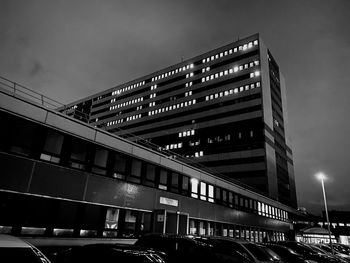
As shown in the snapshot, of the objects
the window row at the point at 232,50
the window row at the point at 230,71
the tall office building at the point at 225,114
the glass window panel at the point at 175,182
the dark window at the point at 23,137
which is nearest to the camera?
the dark window at the point at 23,137

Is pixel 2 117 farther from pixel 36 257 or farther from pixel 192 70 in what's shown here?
pixel 192 70

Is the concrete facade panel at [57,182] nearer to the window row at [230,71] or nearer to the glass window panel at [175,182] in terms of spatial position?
the glass window panel at [175,182]

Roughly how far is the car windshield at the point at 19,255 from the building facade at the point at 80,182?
9.41 metres

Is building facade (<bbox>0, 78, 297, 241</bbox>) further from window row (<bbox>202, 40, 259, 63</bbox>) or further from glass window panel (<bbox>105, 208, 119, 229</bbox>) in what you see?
window row (<bbox>202, 40, 259, 63</bbox>)

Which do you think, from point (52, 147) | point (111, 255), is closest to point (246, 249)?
point (111, 255)

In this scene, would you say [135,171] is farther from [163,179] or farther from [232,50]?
[232,50]

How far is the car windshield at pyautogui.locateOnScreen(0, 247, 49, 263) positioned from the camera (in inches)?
101

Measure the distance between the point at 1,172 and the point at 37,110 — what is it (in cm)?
321

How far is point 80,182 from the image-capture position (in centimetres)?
1332

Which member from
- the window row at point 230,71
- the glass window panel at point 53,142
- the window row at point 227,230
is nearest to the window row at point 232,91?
the window row at point 230,71

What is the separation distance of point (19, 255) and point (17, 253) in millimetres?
30

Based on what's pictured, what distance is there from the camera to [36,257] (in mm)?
2787

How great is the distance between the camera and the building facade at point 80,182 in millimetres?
11070

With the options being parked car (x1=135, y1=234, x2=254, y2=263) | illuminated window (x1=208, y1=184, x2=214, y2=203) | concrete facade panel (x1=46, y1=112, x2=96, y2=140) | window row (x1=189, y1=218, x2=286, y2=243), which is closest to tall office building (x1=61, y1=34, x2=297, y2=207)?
window row (x1=189, y1=218, x2=286, y2=243)
